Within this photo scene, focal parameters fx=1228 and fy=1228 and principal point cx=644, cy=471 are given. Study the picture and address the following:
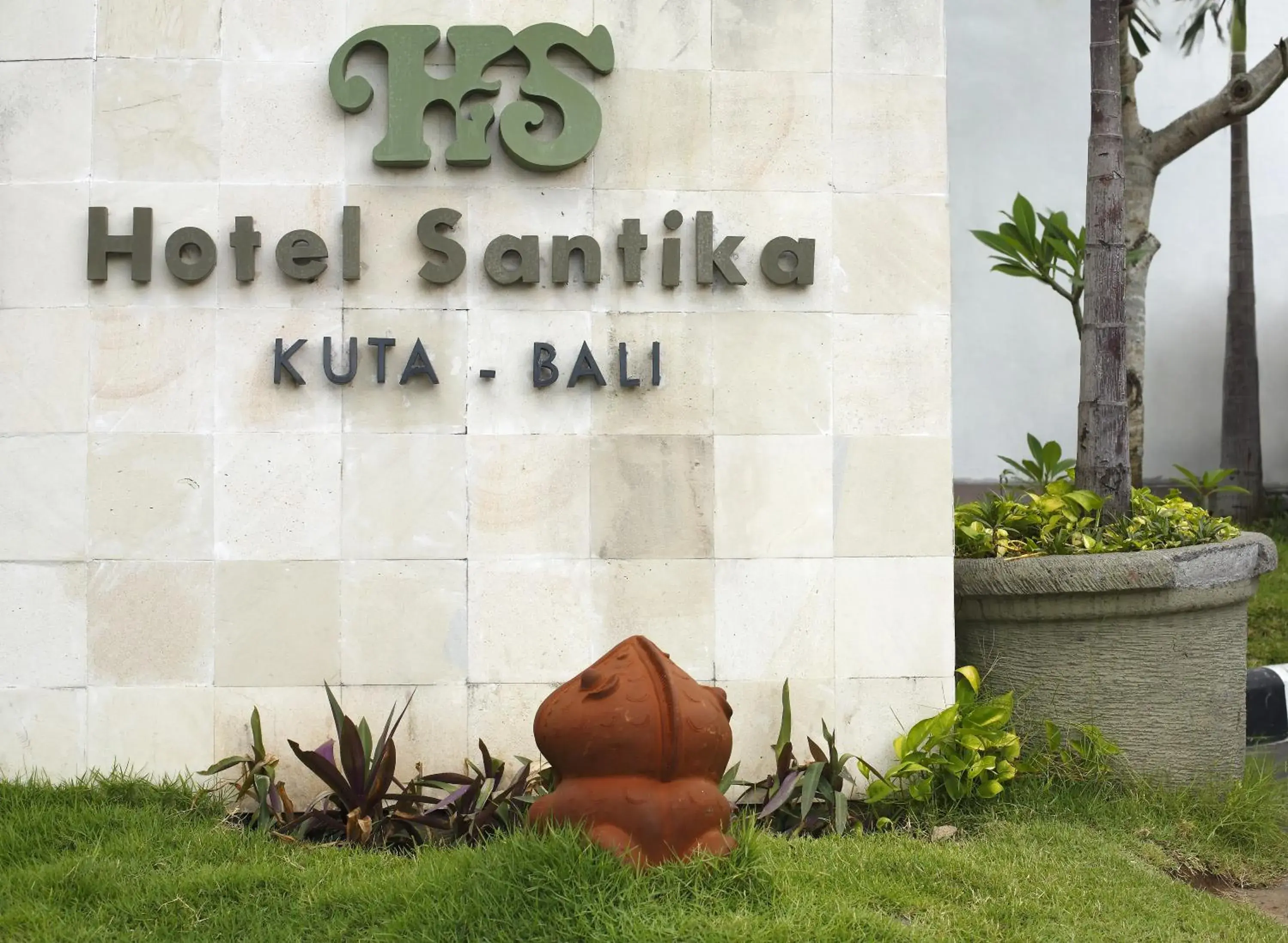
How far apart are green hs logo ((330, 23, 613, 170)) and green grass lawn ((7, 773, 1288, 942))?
283 cm

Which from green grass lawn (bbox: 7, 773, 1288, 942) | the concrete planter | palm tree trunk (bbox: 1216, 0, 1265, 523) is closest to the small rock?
green grass lawn (bbox: 7, 773, 1288, 942)

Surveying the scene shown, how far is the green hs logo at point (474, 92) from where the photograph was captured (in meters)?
5.21

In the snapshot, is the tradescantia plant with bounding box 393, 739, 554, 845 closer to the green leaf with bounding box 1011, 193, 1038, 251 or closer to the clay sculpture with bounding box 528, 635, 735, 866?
the clay sculpture with bounding box 528, 635, 735, 866

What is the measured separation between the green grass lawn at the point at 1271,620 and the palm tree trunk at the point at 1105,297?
255 centimetres

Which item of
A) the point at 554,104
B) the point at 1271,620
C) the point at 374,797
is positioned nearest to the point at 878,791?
the point at 374,797

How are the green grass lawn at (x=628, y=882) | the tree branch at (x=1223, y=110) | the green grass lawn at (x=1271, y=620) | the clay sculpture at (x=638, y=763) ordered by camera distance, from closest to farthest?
the green grass lawn at (x=628, y=882)
the clay sculpture at (x=638, y=763)
the green grass lawn at (x=1271, y=620)
the tree branch at (x=1223, y=110)

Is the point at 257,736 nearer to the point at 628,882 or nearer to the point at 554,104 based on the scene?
the point at 628,882

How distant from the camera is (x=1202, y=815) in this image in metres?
5.23

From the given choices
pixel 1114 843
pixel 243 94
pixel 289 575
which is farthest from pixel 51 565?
pixel 1114 843

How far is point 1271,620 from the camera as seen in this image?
8914mm

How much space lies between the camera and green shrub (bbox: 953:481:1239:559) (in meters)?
5.80

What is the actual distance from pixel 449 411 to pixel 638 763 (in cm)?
207

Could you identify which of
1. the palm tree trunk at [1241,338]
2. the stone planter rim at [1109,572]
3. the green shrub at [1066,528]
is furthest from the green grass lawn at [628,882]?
the palm tree trunk at [1241,338]

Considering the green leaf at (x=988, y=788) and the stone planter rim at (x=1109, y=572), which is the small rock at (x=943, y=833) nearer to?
the green leaf at (x=988, y=788)
